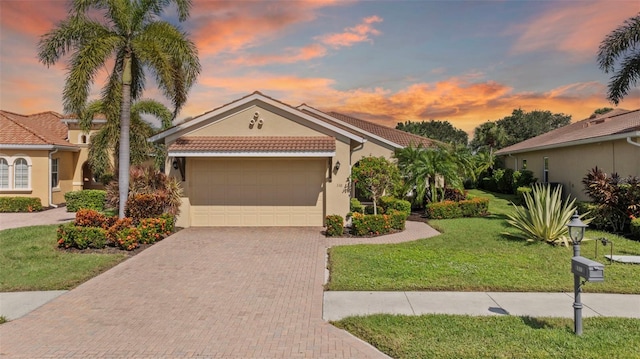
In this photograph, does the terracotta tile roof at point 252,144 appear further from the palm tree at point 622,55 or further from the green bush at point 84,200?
the palm tree at point 622,55

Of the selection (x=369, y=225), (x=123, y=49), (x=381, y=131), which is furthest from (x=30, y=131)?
(x=381, y=131)

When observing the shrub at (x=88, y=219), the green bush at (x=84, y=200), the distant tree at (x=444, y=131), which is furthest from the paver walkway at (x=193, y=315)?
the distant tree at (x=444, y=131)

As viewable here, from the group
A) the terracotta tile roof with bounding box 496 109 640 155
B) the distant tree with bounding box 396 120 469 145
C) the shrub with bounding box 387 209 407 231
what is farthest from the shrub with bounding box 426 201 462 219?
the distant tree with bounding box 396 120 469 145

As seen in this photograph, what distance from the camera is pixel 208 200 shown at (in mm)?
15352

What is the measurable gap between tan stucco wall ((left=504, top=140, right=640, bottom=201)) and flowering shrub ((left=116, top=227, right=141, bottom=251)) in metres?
19.3

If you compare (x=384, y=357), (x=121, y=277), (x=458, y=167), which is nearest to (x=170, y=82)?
(x=121, y=277)

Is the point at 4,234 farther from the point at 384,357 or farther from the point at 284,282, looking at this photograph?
the point at 384,357

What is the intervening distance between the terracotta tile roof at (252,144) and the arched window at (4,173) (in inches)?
522

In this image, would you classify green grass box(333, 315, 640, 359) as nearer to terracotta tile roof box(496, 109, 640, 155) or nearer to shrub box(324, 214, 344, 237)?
shrub box(324, 214, 344, 237)

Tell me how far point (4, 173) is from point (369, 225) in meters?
21.0

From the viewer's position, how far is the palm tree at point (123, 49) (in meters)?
12.4

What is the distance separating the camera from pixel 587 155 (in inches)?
755

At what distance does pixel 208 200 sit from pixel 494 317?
12.0 meters

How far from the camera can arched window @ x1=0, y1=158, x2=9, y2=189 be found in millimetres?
20906
